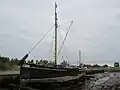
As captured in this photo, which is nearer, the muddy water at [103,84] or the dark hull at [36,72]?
the dark hull at [36,72]

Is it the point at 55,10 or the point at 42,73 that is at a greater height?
the point at 55,10

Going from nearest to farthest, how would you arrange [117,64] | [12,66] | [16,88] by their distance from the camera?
[16,88] → [12,66] → [117,64]

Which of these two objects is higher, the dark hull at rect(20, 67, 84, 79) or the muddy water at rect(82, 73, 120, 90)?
the dark hull at rect(20, 67, 84, 79)

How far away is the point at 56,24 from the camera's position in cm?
4431

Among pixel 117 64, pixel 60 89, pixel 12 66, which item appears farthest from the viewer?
pixel 117 64

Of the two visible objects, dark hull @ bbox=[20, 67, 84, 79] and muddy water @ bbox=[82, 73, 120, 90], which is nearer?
dark hull @ bbox=[20, 67, 84, 79]

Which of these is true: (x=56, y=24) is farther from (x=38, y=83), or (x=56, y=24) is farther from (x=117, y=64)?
(x=117, y=64)

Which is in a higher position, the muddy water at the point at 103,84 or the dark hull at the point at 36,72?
the dark hull at the point at 36,72

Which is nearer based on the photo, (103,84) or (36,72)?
(36,72)

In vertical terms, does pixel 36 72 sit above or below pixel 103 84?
above

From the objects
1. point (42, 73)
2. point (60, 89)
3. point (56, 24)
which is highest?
point (56, 24)

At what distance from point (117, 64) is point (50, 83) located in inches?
2813

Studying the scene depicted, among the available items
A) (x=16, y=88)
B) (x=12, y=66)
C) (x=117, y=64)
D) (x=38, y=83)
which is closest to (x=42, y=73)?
(x=38, y=83)

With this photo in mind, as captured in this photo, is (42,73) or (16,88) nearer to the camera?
(16,88)
